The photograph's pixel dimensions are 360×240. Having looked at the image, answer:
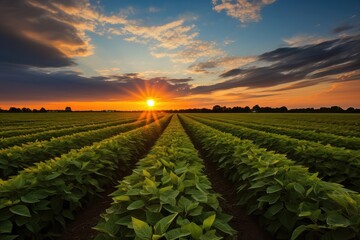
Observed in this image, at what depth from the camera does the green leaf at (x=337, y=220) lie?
2445mm

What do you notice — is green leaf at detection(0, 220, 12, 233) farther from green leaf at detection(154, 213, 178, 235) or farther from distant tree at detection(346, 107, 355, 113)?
distant tree at detection(346, 107, 355, 113)

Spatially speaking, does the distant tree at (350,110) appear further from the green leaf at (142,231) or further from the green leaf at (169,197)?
the green leaf at (142,231)

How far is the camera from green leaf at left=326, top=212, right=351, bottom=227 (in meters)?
2.45

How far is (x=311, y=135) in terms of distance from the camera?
1342cm

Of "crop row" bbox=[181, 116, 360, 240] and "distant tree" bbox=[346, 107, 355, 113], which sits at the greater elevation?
"crop row" bbox=[181, 116, 360, 240]

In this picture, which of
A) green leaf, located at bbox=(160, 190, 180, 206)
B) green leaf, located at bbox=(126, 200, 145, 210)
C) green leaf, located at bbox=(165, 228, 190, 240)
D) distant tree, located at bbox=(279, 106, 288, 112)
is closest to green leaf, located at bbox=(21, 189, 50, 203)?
green leaf, located at bbox=(126, 200, 145, 210)

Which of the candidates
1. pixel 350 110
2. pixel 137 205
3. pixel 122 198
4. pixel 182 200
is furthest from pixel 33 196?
pixel 350 110

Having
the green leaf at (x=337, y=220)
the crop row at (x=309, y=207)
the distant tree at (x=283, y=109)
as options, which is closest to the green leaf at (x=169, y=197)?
the crop row at (x=309, y=207)

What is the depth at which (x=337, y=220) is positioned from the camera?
254cm

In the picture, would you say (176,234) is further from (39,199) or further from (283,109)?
(283,109)

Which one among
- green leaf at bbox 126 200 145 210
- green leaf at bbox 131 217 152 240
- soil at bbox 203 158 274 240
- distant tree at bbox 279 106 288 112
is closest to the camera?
green leaf at bbox 131 217 152 240

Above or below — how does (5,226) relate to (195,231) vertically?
below

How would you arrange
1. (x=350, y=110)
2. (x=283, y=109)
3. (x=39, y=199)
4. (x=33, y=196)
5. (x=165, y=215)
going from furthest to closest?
(x=283, y=109) → (x=350, y=110) → (x=39, y=199) → (x=33, y=196) → (x=165, y=215)

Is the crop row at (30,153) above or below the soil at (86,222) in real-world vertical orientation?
above
